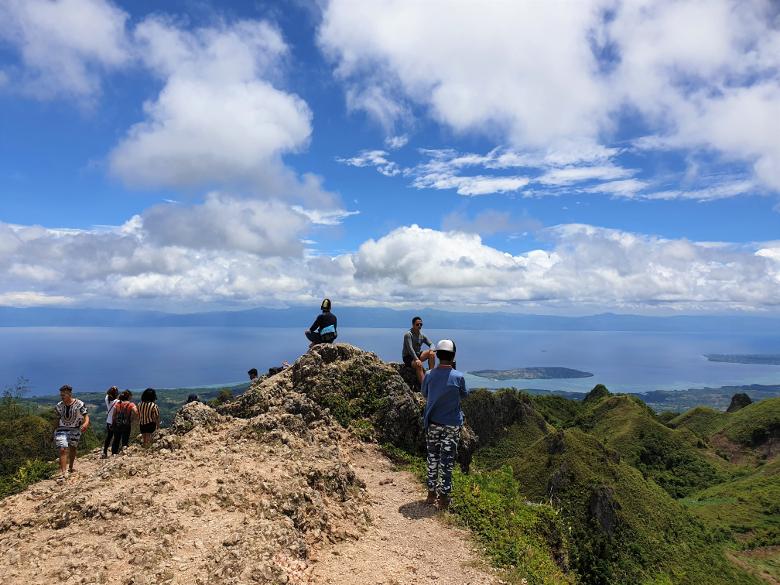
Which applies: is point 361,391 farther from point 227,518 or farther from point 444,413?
point 227,518

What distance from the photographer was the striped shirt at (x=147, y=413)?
1546 centimetres

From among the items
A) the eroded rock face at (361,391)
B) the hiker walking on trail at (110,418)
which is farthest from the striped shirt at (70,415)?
the eroded rock face at (361,391)

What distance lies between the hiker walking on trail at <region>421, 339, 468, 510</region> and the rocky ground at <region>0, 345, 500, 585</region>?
1.17 metres

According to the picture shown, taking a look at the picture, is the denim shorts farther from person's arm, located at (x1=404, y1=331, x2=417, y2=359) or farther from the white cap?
the white cap

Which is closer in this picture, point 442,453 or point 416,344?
point 442,453

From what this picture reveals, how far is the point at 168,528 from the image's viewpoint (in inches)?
311

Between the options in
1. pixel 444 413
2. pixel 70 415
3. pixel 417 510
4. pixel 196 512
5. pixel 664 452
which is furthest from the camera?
pixel 664 452

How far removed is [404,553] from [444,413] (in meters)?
2.81

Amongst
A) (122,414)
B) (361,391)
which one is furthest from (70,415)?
(361,391)

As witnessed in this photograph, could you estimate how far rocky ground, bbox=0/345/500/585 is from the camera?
23.3ft

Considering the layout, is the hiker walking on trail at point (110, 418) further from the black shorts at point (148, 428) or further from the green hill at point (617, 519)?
the green hill at point (617, 519)

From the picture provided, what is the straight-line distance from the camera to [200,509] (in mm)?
8695

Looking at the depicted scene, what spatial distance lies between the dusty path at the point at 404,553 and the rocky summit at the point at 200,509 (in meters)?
0.39

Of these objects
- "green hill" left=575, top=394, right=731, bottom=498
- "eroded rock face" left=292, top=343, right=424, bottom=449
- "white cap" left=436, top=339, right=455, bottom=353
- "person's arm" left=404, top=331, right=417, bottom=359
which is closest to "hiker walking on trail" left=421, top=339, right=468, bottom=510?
"white cap" left=436, top=339, right=455, bottom=353
